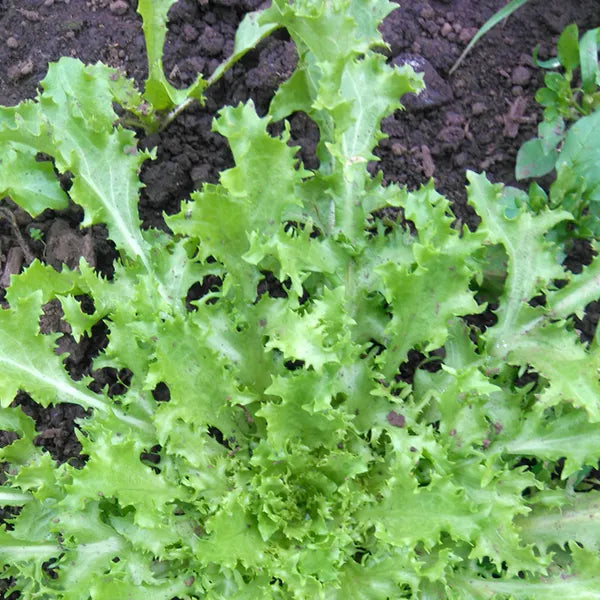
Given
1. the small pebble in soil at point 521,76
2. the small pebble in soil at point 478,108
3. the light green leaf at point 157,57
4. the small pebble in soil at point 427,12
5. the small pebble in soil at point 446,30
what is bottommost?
the light green leaf at point 157,57

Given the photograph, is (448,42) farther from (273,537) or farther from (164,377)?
(273,537)

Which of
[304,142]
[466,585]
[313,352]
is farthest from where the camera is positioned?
[304,142]

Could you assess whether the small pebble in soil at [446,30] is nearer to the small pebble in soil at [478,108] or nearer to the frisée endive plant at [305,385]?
the small pebble in soil at [478,108]

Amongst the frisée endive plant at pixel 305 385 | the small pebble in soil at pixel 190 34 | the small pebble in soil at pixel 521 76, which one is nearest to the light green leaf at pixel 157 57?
the frisée endive plant at pixel 305 385

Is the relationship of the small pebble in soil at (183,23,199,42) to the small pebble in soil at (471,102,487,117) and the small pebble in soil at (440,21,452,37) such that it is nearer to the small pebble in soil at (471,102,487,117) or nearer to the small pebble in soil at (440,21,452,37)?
the small pebble in soil at (440,21,452,37)

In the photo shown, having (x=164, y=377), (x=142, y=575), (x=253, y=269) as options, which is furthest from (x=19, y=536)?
(x=253, y=269)
